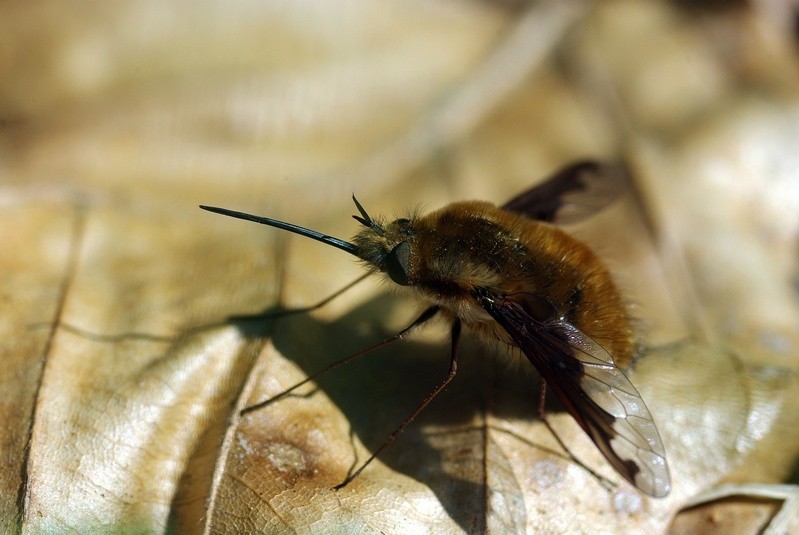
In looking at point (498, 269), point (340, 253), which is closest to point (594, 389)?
point (498, 269)

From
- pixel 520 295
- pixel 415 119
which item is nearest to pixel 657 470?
pixel 520 295

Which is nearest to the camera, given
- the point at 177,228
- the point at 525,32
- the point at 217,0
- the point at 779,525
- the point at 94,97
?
the point at 779,525

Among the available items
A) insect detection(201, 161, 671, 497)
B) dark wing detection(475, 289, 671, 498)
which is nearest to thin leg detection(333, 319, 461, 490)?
insect detection(201, 161, 671, 497)

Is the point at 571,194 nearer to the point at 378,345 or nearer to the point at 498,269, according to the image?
the point at 498,269

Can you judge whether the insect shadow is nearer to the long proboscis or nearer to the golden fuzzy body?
the golden fuzzy body

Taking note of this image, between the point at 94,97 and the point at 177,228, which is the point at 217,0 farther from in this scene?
the point at 177,228

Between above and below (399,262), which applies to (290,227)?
above

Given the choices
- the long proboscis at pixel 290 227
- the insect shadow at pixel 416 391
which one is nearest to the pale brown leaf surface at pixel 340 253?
the insect shadow at pixel 416 391

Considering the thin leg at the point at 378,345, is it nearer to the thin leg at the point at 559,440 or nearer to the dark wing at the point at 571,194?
the thin leg at the point at 559,440
